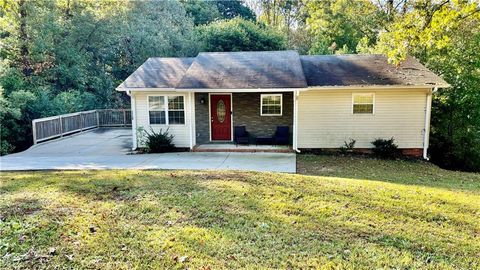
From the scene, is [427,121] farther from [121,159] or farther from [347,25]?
[347,25]

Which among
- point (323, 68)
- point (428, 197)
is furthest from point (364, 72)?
point (428, 197)

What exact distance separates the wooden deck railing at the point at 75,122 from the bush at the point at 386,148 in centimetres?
1433

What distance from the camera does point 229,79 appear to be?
1341 centimetres

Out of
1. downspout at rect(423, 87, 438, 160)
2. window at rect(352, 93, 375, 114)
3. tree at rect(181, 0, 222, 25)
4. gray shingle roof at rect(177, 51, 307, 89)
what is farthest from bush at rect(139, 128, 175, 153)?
tree at rect(181, 0, 222, 25)

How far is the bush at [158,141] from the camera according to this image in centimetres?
1340

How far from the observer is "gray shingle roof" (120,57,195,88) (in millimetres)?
13477

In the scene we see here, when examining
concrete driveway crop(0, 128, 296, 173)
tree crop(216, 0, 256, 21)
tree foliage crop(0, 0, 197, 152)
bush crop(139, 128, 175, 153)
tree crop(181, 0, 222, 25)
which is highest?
tree crop(216, 0, 256, 21)

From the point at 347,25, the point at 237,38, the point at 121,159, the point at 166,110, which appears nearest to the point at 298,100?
the point at 166,110

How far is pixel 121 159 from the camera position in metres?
11.9

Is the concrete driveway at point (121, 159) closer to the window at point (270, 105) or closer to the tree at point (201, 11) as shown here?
the window at point (270, 105)

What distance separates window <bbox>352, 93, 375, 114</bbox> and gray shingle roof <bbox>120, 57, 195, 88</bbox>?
281 inches

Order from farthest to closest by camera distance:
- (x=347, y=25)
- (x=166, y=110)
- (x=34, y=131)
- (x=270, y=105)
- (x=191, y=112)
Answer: (x=347, y=25), (x=270, y=105), (x=34, y=131), (x=166, y=110), (x=191, y=112)

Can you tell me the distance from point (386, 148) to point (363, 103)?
1914 millimetres

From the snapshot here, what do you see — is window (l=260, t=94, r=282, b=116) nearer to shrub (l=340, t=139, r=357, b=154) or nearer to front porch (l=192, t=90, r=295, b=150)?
front porch (l=192, t=90, r=295, b=150)
